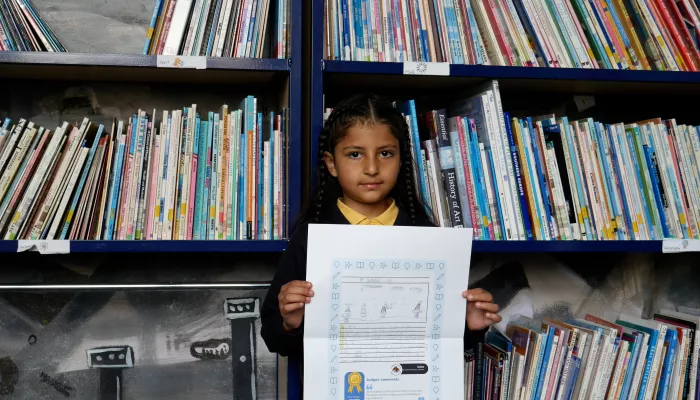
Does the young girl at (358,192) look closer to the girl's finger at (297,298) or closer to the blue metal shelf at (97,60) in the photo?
the girl's finger at (297,298)

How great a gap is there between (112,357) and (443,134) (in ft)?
3.52

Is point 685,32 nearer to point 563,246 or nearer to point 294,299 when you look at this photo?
point 563,246

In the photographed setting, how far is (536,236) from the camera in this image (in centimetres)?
147

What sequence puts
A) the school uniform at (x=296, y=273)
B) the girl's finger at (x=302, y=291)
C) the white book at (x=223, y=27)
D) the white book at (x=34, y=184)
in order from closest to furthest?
the girl's finger at (x=302, y=291) → the school uniform at (x=296, y=273) → the white book at (x=34, y=184) → the white book at (x=223, y=27)

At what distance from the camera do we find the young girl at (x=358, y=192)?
122 cm

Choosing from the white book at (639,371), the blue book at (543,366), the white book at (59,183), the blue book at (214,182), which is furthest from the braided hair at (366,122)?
the white book at (639,371)

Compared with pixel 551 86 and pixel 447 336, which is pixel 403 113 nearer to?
pixel 551 86

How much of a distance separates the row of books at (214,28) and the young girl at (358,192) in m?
0.27

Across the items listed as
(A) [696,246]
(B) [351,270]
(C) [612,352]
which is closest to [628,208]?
(A) [696,246]

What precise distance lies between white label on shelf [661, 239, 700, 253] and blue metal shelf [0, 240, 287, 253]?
963 millimetres

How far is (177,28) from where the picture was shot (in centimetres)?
141

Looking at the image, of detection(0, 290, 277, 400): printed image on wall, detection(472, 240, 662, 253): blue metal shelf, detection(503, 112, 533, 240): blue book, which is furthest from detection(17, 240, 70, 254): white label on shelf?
detection(503, 112, 533, 240): blue book

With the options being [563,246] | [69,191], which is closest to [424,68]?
[563,246]

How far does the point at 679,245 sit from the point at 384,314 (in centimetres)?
88
